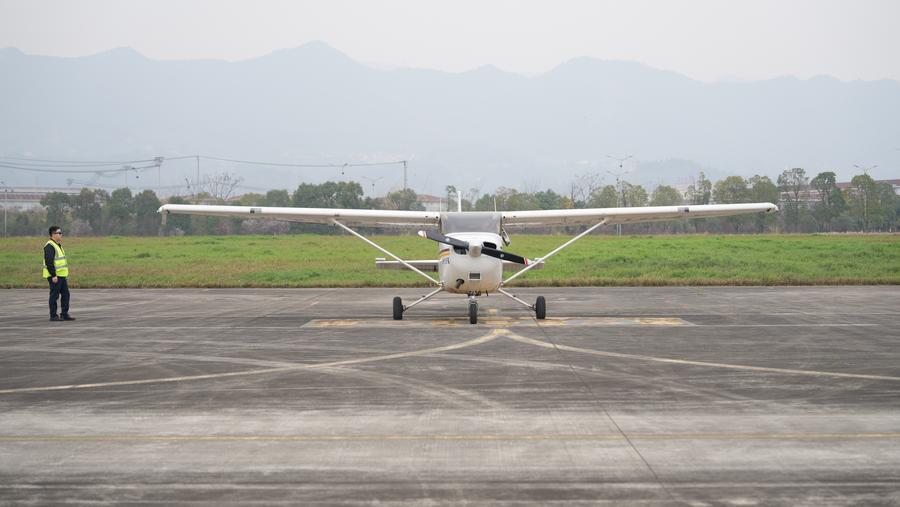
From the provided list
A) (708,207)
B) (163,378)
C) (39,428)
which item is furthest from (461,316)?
(39,428)

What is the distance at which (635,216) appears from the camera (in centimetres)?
1859

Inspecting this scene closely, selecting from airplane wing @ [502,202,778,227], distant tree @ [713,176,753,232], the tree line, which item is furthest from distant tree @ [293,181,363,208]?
airplane wing @ [502,202,778,227]

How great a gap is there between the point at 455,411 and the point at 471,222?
8.79m

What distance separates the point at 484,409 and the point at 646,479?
2549 millimetres

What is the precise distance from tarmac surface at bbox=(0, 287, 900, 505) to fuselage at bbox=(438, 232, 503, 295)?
28.4 inches

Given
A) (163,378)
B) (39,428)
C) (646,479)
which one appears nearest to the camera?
(646,479)

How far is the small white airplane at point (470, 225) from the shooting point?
1507 centimetres

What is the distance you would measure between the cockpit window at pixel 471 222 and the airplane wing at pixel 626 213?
95 centimetres

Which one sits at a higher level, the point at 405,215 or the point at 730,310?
the point at 405,215

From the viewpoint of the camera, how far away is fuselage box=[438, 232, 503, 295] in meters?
15.0

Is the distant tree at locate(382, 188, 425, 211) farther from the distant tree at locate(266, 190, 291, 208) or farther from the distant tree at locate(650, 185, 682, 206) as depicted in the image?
the distant tree at locate(650, 185, 682, 206)

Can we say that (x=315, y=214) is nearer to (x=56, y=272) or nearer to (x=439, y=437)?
(x=56, y=272)

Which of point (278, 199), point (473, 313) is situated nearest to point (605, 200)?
point (278, 199)

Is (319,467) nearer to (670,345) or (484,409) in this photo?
(484,409)
